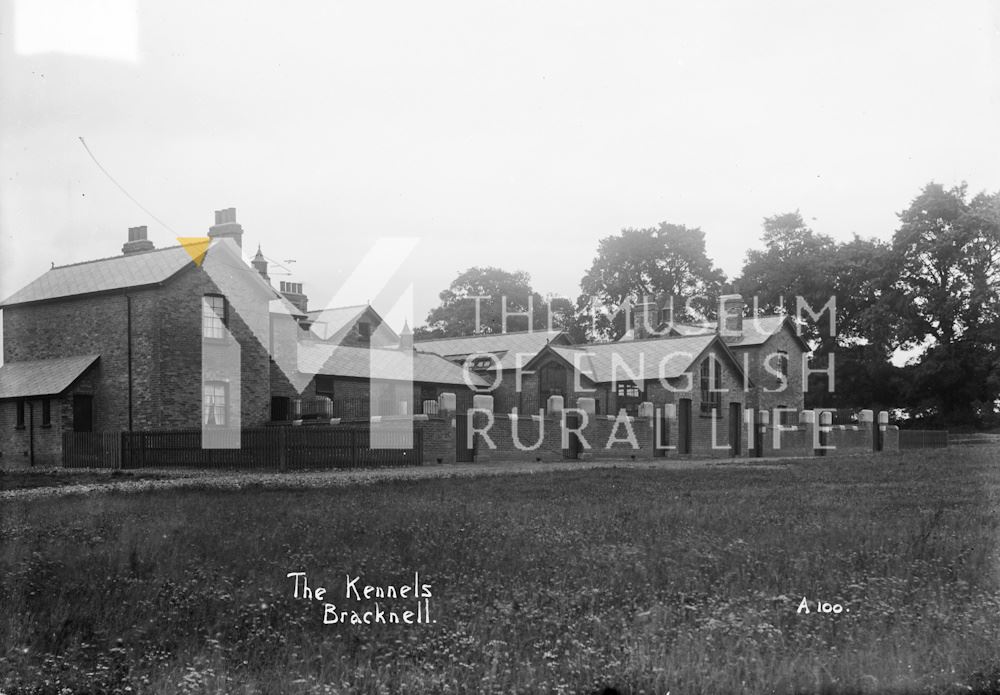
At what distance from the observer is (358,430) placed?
2762 cm

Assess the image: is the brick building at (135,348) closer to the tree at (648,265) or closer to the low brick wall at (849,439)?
the tree at (648,265)

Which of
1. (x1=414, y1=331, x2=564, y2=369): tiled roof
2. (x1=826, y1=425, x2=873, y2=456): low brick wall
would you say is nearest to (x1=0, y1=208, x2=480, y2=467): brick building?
(x1=414, y1=331, x2=564, y2=369): tiled roof

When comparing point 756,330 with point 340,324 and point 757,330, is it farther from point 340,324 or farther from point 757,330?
point 340,324

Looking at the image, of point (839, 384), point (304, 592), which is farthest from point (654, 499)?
point (839, 384)

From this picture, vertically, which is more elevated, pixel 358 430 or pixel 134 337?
pixel 134 337

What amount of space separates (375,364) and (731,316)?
2126 cm

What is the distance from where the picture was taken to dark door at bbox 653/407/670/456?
39909mm

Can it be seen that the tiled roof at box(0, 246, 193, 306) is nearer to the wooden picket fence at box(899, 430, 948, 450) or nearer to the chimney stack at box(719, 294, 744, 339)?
the chimney stack at box(719, 294, 744, 339)

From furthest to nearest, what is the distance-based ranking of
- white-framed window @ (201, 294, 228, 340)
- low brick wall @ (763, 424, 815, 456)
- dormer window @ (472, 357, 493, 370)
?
1. dormer window @ (472, 357, 493, 370)
2. low brick wall @ (763, 424, 815, 456)
3. white-framed window @ (201, 294, 228, 340)

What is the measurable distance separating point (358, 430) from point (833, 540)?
1859 cm

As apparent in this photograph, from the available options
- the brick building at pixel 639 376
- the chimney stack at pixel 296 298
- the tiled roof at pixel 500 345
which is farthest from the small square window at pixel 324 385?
the brick building at pixel 639 376

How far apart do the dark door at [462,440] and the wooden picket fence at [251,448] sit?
2.08m

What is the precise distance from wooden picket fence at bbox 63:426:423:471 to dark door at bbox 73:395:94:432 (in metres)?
1.67

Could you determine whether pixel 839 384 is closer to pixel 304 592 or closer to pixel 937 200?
pixel 937 200
